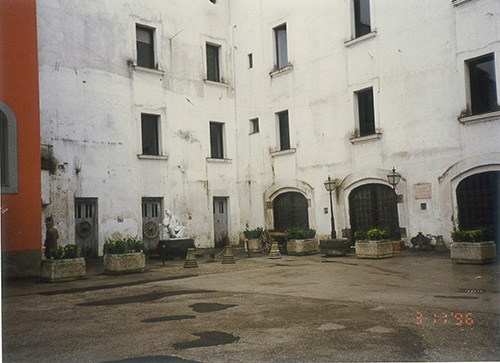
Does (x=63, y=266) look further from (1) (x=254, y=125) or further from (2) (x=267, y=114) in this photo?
(1) (x=254, y=125)

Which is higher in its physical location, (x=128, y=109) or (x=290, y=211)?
(x=128, y=109)

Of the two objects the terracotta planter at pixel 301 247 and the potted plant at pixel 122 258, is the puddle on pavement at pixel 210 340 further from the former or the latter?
the terracotta planter at pixel 301 247

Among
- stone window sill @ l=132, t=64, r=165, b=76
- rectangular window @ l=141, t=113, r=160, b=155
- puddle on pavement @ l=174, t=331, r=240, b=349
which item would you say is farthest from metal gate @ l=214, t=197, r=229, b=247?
puddle on pavement @ l=174, t=331, r=240, b=349

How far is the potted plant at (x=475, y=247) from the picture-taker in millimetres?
12364

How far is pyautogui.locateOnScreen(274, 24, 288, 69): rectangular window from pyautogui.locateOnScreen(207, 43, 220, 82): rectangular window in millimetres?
3176

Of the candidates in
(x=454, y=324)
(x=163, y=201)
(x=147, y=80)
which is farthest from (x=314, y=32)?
(x=454, y=324)

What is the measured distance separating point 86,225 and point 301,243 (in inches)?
325

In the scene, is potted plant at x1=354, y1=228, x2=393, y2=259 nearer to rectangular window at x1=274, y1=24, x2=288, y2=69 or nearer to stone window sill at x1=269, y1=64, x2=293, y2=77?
stone window sill at x1=269, y1=64, x2=293, y2=77

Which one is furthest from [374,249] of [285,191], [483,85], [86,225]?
[86,225]

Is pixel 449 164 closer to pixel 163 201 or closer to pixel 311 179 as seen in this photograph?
pixel 311 179

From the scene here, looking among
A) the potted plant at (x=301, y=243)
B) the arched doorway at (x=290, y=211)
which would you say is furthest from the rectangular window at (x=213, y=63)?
the potted plant at (x=301, y=243)

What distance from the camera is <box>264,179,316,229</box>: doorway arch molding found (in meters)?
19.9

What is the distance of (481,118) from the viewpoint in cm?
1468

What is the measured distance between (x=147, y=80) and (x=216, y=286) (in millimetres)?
12371
